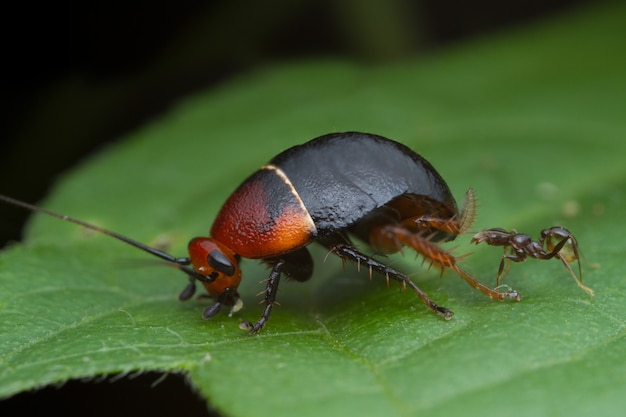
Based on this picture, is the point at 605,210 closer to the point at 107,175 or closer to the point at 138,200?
the point at 138,200

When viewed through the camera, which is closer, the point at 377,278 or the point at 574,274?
the point at 574,274

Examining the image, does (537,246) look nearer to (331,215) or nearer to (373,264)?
(373,264)

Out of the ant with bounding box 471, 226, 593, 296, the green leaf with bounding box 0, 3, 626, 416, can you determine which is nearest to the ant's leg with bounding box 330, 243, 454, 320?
the green leaf with bounding box 0, 3, 626, 416

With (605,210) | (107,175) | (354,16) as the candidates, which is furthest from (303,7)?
(605,210)

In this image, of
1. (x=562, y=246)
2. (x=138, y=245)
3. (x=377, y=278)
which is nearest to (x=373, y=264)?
(x=377, y=278)

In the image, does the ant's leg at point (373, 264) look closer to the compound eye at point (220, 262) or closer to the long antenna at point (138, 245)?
the compound eye at point (220, 262)

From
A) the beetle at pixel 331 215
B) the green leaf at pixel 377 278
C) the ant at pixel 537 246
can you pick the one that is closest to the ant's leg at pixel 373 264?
the beetle at pixel 331 215

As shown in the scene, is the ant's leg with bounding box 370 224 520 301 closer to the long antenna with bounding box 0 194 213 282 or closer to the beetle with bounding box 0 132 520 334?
the beetle with bounding box 0 132 520 334
